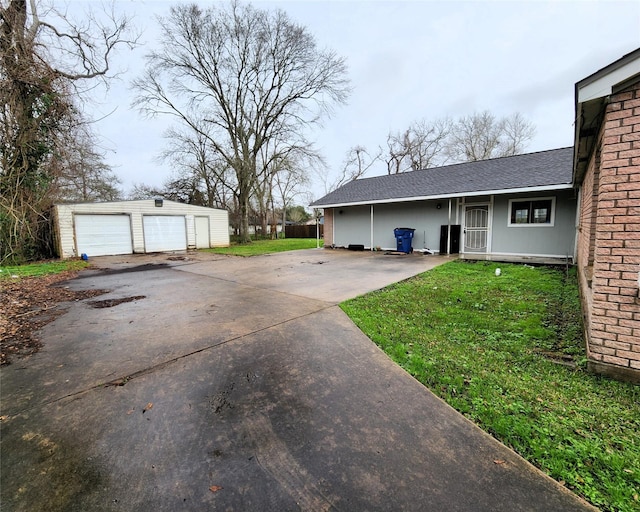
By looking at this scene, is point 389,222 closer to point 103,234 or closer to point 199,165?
point 103,234

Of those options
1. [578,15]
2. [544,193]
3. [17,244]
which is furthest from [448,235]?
[17,244]

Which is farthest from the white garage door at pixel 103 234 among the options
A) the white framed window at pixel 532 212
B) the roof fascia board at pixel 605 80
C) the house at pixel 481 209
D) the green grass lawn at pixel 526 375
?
the white framed window at pixel 532 212

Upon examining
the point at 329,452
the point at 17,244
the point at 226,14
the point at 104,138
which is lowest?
the point at 329,452

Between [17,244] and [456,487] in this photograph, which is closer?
[456,487]

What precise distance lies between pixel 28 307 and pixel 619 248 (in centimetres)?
816

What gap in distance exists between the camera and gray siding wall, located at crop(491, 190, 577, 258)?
29.3ft

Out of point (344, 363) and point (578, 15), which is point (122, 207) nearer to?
point (344, 363)

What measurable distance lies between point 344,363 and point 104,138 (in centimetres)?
1049

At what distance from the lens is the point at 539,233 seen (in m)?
9.50

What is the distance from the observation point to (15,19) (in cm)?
775

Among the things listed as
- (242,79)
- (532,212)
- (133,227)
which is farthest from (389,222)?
(242,79)

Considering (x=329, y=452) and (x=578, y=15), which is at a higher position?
(x=578, y=15)

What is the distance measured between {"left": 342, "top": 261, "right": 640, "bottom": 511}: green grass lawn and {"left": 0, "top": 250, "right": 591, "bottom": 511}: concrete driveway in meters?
0.19

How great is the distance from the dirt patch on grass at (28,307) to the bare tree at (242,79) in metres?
14.6
